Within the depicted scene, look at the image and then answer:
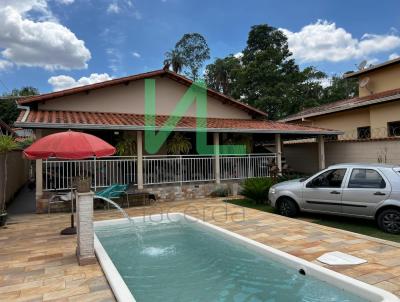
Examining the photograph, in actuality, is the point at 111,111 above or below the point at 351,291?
above

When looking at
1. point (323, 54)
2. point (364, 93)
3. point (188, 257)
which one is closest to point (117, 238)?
point (188, 257)

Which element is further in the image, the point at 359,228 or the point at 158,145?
the point at 158,145

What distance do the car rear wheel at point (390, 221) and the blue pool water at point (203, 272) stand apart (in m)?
3.43

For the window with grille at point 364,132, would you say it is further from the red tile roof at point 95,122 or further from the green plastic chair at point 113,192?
the green plastic chair at point 113,192

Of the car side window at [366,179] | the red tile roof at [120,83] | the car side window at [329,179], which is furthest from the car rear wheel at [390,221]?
the red tile roof at [120,83]

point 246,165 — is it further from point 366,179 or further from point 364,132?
point 364,132

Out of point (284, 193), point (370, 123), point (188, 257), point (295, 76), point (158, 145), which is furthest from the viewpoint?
point (295, 76)

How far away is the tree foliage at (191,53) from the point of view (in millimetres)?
39875

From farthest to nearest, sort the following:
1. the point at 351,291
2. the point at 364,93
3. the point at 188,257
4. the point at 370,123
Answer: the point at 364,93
the point at 370,123
the point at 188,257
the point at 351,291

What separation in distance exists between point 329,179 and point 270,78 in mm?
26317

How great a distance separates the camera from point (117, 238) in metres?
7.83

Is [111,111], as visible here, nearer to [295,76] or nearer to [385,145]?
[385,145]

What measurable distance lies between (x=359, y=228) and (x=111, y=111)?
1156cm

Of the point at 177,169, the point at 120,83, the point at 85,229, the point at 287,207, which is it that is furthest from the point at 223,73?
the point at 85,229
